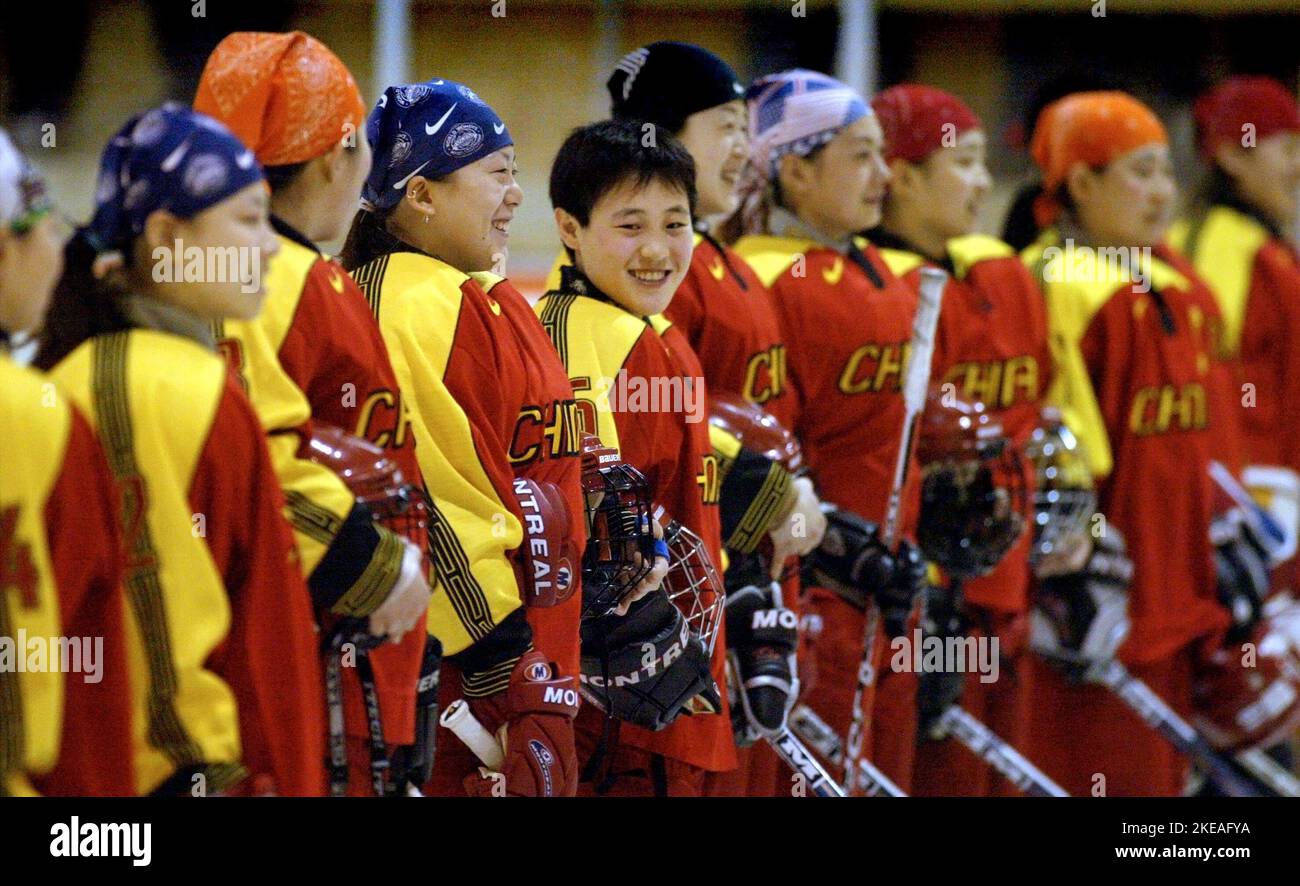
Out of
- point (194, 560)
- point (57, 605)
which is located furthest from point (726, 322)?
point (57, 605)

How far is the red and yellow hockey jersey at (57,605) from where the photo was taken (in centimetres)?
172

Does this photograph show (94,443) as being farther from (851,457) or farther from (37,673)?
(851,457)

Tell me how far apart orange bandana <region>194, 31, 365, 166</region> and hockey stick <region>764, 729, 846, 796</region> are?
126 cm

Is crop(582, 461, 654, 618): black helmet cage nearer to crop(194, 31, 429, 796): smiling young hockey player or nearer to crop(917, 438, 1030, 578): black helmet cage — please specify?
crop(194, 31, 429, 796): smiling young hockey player

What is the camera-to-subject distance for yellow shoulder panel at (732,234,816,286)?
3.51 m

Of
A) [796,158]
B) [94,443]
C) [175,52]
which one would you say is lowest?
[94,443]

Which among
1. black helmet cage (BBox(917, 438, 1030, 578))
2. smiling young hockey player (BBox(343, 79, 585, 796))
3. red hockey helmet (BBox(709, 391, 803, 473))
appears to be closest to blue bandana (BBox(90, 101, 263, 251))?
smiling young hockey player (BBox(343, 79, 585, 796))

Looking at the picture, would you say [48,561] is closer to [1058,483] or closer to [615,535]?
[615,535]

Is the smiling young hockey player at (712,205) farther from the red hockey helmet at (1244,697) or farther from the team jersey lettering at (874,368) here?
the red hockey helmet at (1244,697)

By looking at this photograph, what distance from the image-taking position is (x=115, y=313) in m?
1.88

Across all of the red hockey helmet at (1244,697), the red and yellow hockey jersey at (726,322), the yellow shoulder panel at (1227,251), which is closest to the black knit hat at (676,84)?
the red and yellow hockey jersey at (726,322)
